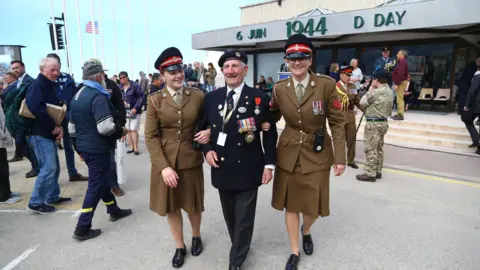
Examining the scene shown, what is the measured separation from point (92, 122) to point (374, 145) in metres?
4.26

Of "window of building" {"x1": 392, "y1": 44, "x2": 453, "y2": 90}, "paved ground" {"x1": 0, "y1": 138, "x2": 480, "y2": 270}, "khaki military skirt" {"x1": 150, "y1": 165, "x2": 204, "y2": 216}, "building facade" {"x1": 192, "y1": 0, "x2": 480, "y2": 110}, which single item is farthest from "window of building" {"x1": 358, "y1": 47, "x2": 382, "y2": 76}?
"khaki military skirt" {"x1": 150, "y1": 165, "x2": 204, "y2": 216}

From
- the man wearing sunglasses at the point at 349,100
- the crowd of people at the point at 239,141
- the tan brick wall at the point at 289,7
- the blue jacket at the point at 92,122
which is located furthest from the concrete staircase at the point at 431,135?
the tan brick wall at the point at 289,7

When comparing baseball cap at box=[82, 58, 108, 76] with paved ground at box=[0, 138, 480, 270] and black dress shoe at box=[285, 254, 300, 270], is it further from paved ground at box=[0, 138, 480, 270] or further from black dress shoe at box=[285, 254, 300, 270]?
black dress shoe at box=[285, 254, 300, 270]

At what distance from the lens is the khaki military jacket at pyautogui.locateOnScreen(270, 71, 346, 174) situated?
2.68m

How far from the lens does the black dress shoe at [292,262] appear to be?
281cm

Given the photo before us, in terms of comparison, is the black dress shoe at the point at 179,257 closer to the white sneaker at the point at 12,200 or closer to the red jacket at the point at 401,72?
the white sneaker at the point at 12,200

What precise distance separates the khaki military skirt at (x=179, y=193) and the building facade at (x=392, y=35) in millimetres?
9499

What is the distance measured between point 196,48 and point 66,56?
34.8 ft

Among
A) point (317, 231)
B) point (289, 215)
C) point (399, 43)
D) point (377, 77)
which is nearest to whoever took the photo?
point (289, 215)

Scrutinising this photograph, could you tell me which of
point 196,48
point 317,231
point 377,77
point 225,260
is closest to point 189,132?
point 225,260

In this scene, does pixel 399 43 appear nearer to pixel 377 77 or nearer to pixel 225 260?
pixel 377 77

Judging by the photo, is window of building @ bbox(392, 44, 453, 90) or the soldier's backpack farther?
window of building @ bbox(392, 44, 453, 90)

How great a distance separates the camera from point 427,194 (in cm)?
461

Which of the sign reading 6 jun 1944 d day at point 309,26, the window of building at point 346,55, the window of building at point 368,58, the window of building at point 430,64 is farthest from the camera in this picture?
the window of building at point 346,55
